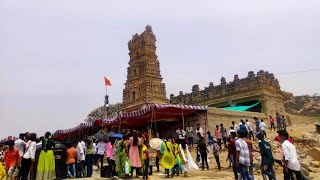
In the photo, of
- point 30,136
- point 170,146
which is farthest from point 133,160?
point 30,136

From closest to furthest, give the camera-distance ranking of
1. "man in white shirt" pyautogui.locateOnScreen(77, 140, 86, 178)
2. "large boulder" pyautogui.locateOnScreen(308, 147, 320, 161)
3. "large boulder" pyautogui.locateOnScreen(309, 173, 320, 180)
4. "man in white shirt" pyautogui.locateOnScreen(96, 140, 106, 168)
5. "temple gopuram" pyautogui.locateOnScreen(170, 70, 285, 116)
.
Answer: "large boulder" pyautogui.locateOnScreen(309, 173, 320, 180) < "man in white shirt" pyautogui.locateOnScreen(77, 140, 86, 178) < "man in white shirt" pyautogui.locateOnScreen(96, 140, 106, 168) < "large boulder" pyautogui.locateOnScreen(308, 147, 320, 161) < "temple gopuram" pyautogui.locateOnScreen(170, 70, 285, 116)

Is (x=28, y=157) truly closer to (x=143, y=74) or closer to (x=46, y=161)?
(x=46, y=161)

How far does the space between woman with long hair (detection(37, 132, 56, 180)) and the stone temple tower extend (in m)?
26.0

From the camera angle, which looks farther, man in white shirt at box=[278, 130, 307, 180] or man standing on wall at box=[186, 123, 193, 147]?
man standing on wall at box=[186, 123, 193, 147]

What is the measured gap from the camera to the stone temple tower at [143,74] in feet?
118

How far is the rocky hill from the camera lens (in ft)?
151

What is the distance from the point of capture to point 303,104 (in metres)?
49.1

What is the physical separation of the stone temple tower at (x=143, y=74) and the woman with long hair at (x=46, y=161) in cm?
2602

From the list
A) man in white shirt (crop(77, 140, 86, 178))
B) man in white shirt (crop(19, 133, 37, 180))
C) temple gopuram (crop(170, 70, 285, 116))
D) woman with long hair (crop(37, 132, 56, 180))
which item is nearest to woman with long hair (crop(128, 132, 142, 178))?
man in white shirt (crop(77, 140, 86, 178))

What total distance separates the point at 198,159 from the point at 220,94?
20.3 m

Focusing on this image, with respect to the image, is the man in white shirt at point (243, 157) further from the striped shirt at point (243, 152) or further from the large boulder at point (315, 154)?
the large boulder at point (315, 154)

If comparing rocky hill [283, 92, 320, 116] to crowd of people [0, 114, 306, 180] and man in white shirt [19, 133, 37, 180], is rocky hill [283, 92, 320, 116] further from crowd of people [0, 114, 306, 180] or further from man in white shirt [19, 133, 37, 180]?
man in white shirt [19, 133, 37, 180]

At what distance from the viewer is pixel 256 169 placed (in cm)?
1196

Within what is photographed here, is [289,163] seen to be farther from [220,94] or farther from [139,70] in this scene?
[139,70]
